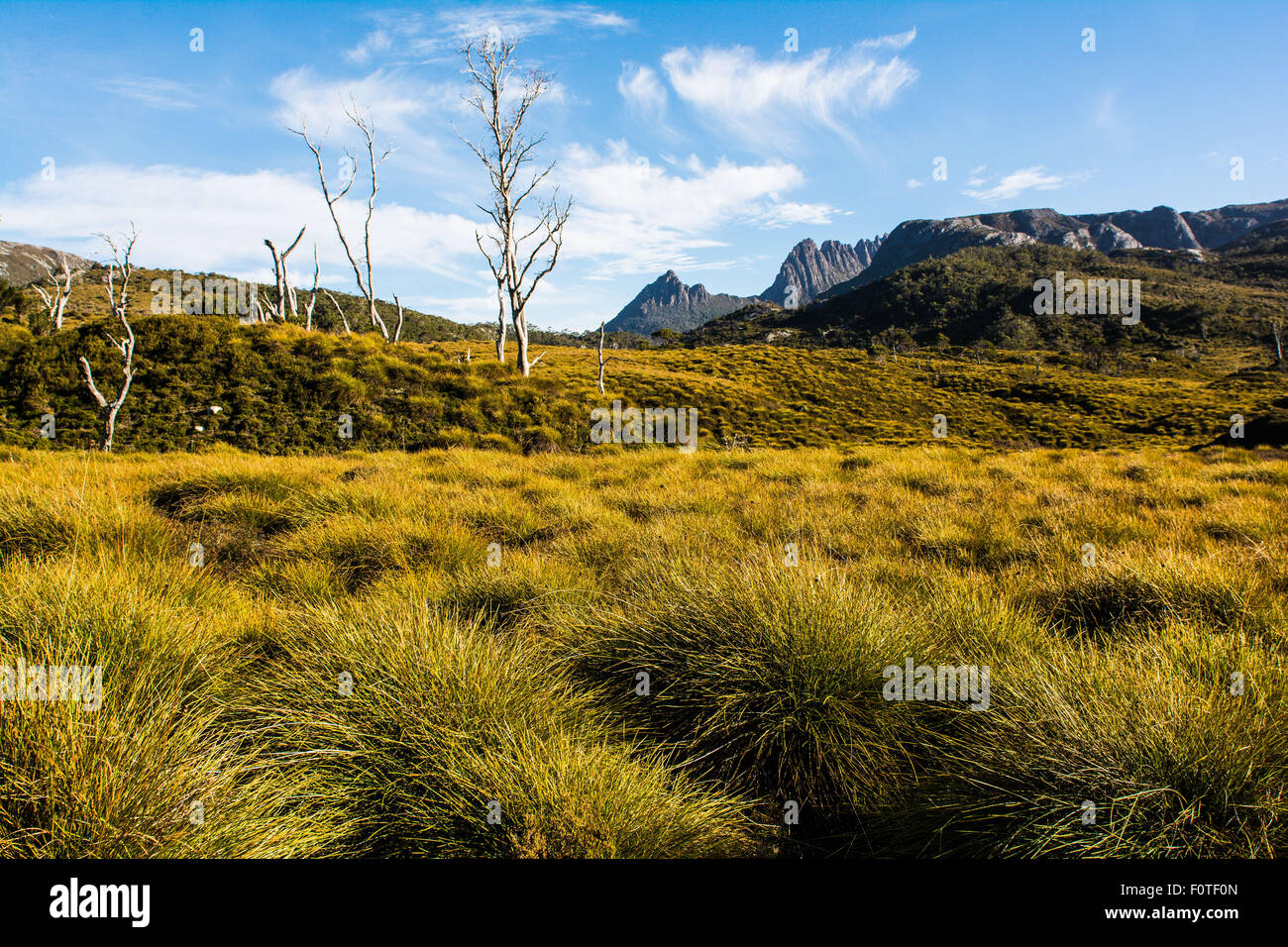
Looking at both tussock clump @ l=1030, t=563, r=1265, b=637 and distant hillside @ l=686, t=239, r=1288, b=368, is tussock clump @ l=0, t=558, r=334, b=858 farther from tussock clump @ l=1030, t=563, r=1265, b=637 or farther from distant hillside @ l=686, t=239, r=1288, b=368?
distant hillside @ l=686, t=239, r=1288, b=368

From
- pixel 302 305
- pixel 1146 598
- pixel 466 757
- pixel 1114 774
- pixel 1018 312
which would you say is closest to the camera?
pixel 1114 774

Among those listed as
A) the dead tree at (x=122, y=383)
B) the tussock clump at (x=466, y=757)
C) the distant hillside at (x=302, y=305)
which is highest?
the distant hillside at (x=302, y=305)

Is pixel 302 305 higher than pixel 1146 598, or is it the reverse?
pixel 302 305

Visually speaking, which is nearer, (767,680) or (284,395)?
(767,680)

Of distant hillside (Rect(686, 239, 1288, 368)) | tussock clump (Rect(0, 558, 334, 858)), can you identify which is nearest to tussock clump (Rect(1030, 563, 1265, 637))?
tussock clump (Rect(0, 558, 334, 858))

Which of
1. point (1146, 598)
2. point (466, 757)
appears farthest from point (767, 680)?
point (1146, 598)

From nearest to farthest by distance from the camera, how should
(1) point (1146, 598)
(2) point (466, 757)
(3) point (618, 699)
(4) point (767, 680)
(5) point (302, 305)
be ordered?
1. (2) point (466, 757)
2. (4) point (767, 680)
3. (3) point (618, 699)
4. (1) point (1146, 598)
5. (5) point (302, 305)

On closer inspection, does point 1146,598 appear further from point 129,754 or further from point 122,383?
point 122,383

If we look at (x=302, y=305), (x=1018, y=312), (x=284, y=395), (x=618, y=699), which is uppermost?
(x=1018, y=312)

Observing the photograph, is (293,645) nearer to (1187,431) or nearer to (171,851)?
(171,851)

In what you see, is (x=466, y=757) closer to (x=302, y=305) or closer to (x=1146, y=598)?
(x=1146, y=598)

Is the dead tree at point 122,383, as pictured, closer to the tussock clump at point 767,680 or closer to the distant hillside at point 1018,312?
the tussock clump at point 767,680

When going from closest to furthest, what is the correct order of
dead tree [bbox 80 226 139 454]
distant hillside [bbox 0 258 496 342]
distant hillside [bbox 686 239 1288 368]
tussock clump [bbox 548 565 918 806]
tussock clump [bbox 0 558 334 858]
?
tussock clump [bbox 0 558 334 858] → tussock clump [bbox 548 565 918 806] → dead tree [bbox 80 226 139 454] → distant hillside [bbox 0 258 496 342] → distant hillside [bbox 686 239 1288 368]

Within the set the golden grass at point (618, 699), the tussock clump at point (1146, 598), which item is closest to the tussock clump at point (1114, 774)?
the golden grass at point (618, 699)
